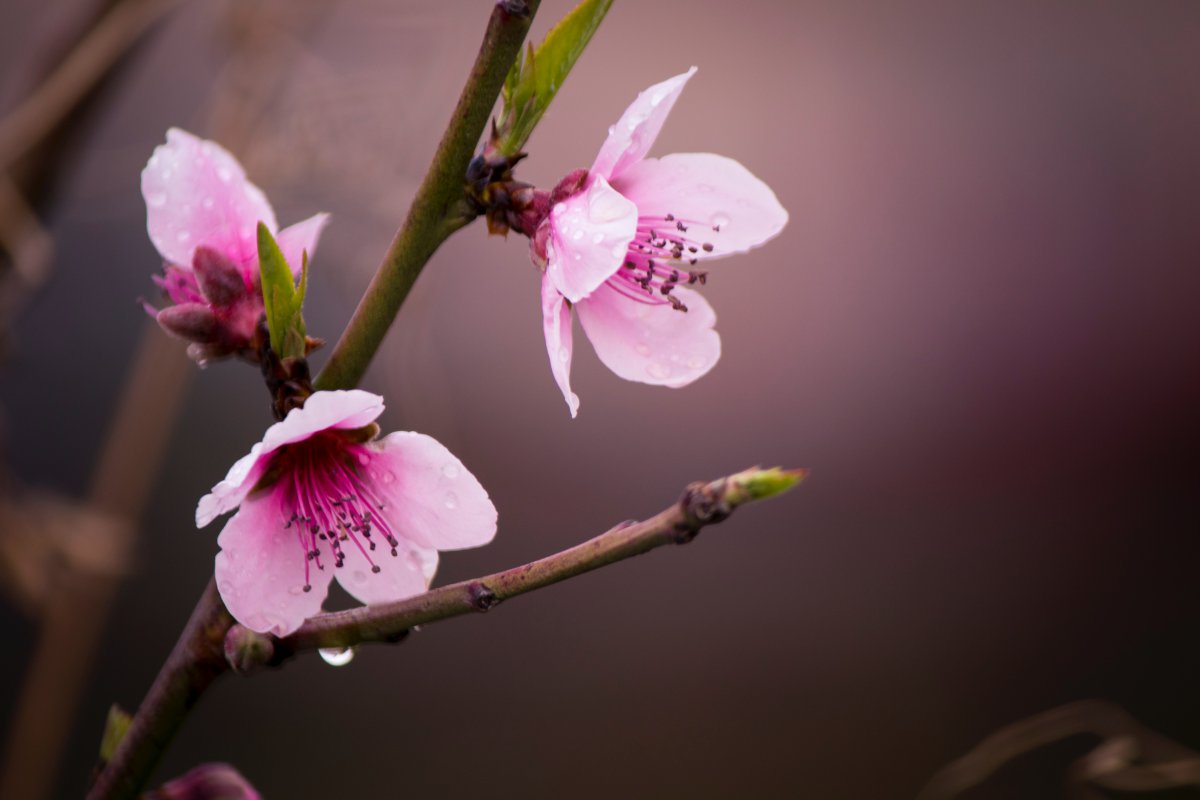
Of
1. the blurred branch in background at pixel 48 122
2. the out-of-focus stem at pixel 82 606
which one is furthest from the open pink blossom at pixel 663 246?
the out-of-focus stem at pixel 82 606

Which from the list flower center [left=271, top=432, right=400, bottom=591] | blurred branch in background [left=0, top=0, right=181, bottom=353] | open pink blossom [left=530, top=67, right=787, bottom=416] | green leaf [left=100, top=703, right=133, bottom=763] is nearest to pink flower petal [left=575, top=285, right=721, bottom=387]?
open pink blossom [left=530, top=67, right=787, bottom=416]

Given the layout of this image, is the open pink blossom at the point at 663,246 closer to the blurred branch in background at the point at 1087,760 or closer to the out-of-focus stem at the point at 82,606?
the blurred branch in background at the point at 1087,760

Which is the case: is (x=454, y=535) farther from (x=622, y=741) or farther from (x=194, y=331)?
(x=622, y=741)

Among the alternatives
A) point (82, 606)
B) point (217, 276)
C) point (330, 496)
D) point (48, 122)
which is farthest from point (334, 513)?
point (82, 606)

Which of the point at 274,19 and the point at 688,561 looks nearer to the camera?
the point at 274,19

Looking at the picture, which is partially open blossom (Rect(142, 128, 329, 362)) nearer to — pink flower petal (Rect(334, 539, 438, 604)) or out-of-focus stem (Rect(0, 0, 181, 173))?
pink flower petal (Rect(334, 539, 438, 604))

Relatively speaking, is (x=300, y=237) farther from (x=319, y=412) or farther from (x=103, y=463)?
(x=103, y=463)

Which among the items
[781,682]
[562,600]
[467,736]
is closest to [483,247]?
[562,600]

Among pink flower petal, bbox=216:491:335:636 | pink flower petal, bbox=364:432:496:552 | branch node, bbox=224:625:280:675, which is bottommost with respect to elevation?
branch node, bbox=224:625:280:675
